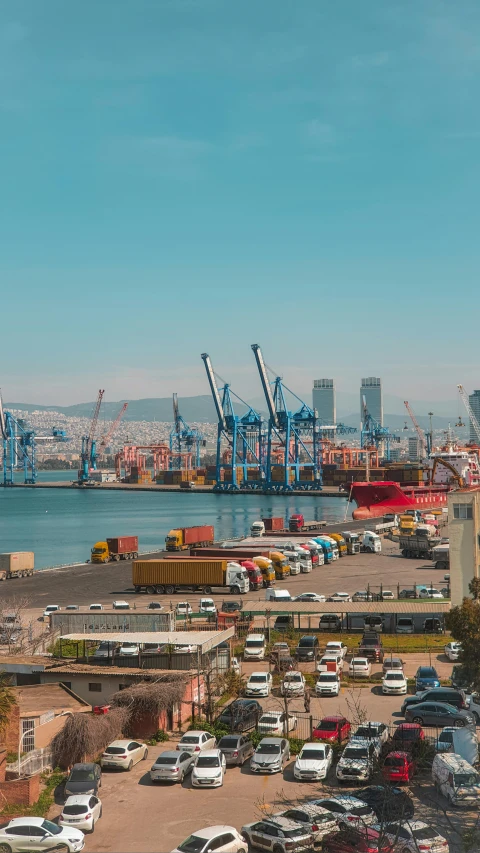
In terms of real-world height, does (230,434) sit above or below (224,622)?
above

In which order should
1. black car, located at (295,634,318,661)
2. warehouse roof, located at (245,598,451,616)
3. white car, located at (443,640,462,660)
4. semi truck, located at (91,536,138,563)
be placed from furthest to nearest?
semi truck, located at (91,536,138,563) < warehouse roof, located at (245,598,451,616) < black car, located at (295,634,318,661) < white car, located at (443,640,462,660)

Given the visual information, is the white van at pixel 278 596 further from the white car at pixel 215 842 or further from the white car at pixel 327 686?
the white car at pixel 215 842

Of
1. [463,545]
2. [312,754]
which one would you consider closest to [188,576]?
[463,545]

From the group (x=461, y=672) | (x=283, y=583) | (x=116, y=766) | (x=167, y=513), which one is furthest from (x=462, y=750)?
(x=167, y=513)

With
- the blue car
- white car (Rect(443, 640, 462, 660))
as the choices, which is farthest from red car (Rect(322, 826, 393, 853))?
white car (Rect(443, 640, 462, 660))

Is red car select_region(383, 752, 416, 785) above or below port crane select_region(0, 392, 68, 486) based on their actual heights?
below

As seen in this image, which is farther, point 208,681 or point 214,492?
point 214,492

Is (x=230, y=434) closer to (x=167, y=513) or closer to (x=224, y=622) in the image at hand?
(x=167, y=513)

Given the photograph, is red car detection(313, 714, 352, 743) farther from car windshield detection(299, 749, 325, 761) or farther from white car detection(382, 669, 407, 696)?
white car detection(382, 669, 407, 696)
